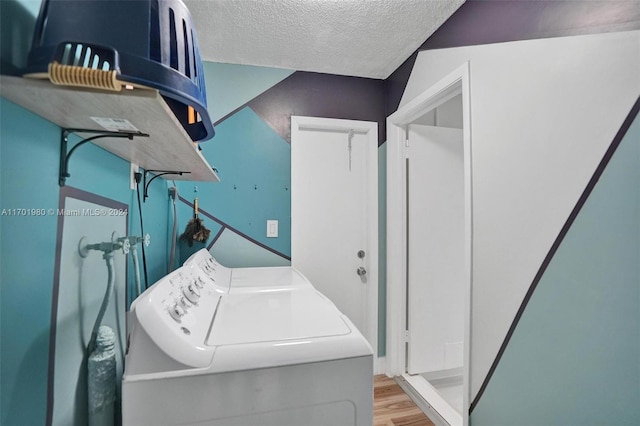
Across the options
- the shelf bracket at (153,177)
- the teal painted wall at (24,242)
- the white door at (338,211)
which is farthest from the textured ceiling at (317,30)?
the teal painted wall at (24,242)

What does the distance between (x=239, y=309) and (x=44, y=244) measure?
0.67 metres

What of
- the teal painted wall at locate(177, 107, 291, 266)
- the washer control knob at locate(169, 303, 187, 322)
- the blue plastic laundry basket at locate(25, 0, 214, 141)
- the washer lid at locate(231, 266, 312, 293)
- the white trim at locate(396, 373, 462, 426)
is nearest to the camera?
the blue plastic laundry basket at locate(25, 0, 214, 141)

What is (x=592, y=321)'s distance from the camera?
0.97m

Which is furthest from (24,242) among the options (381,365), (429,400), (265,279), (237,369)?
(381,365)

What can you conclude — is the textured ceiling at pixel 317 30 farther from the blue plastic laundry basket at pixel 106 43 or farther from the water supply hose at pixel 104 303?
the water supply hose at pixel 104 303

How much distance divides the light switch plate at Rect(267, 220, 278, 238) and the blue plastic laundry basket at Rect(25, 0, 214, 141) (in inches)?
66.6

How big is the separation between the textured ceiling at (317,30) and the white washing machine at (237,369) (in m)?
1.53

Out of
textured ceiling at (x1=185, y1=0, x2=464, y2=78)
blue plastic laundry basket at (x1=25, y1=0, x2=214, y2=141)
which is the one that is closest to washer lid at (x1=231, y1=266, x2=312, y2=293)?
blue plastic laundry basket at (x1=25, y1=0, x2=214, y2=141)

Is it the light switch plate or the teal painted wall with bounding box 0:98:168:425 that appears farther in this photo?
the light switch plate

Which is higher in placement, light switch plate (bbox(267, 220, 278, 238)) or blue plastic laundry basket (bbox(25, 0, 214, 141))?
blue plastic laundry basket (bbox(25, 0, 214, 141))

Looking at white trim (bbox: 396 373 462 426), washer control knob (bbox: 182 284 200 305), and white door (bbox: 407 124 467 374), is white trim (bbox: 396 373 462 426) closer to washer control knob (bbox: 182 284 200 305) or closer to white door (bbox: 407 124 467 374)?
white door (bbox: 407 124 467 374)

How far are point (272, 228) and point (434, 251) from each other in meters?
1.29

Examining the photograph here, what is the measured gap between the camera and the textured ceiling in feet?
5.31

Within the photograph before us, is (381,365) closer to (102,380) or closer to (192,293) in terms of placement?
(192,293)
